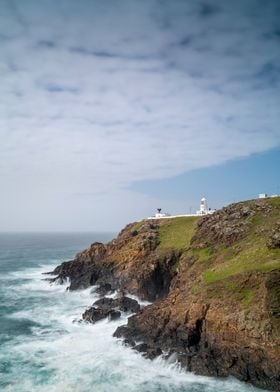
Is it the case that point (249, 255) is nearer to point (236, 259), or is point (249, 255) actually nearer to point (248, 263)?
point (236, 259)

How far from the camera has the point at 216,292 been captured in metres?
36.4

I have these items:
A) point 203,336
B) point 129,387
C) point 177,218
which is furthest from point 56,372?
point 177,218

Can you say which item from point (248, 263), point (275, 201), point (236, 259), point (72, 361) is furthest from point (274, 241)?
point (72, 361)

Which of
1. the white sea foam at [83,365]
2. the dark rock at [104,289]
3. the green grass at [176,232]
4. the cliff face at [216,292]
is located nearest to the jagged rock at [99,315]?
the white sea foam at [83,365]

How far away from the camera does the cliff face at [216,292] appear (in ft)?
101

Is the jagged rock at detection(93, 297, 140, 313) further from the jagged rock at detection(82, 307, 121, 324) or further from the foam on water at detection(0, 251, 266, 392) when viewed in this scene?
the foam on water at detection(0, 251, 266, 392)

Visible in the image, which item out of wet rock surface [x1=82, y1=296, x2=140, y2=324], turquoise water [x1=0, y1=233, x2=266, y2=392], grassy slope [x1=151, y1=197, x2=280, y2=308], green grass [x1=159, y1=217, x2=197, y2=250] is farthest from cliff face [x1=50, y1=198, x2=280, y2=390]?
wet rock surface [x1=82, y1=296, x2=140, y2=324]

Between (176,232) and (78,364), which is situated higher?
(176,232)

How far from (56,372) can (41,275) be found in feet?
170

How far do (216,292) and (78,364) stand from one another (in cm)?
1417

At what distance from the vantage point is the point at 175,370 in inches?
1264

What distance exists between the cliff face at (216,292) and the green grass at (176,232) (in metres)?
0.40

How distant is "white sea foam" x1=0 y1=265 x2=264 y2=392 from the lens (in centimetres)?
2980

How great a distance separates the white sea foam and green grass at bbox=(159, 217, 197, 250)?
18764 millimetres
